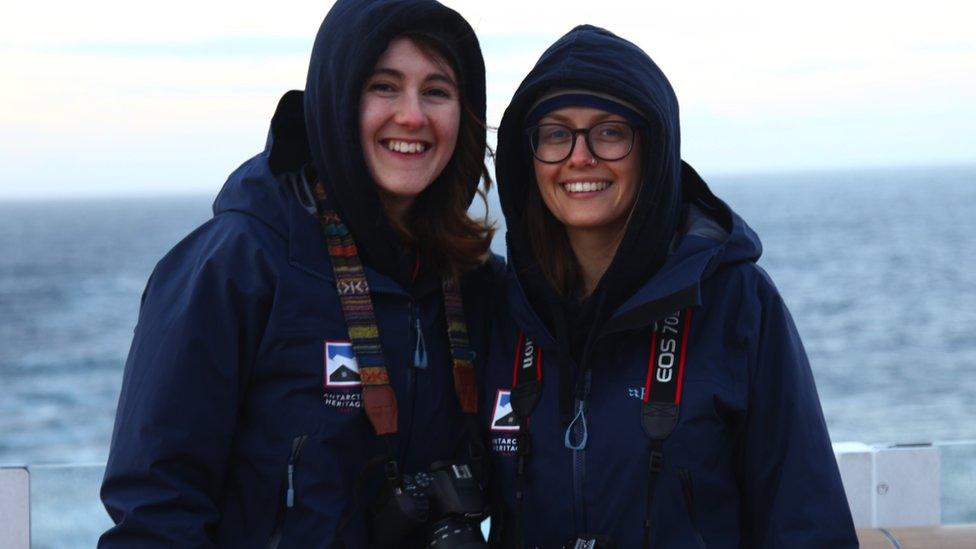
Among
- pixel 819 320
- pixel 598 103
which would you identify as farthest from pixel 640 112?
pixel 819 320

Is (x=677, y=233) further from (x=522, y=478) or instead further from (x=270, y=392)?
(x=270, y=392)

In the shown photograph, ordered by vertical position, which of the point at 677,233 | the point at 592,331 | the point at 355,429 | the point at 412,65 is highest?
the point at 412,65

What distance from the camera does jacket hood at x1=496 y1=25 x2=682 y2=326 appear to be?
9.39 ft

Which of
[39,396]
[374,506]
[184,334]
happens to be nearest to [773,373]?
[374,506]

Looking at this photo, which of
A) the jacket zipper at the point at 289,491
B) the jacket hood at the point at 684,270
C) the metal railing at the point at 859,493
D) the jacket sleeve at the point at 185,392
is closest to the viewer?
the jacket sleeve at the point at 185,392

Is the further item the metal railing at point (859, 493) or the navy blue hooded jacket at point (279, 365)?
the metal railing at point (859, 493)

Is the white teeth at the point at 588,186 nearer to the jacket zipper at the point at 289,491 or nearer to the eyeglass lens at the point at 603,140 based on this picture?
the eyeglass lens at the point at 603,140

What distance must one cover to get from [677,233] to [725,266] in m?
0.18

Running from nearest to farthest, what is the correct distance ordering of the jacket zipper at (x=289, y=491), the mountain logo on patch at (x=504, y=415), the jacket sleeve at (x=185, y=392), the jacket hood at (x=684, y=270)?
the jacket sleeve at (x=185, y=392), the jacket zipper at (x=289, y=491), the jacket hood at (x=684, y=270), the mountain logo on patch at (x=504, y=415)

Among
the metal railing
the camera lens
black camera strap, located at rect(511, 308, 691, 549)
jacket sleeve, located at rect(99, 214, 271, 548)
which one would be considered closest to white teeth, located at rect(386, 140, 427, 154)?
jacket sleeve, located at rect(99, 214, 271, 548)

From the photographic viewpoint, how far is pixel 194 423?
264 centimetres

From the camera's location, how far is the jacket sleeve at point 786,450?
2766 millimetres

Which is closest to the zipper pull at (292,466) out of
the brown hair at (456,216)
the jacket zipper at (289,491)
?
the jacket zipper at (289,491)

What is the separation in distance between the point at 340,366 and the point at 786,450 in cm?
101
